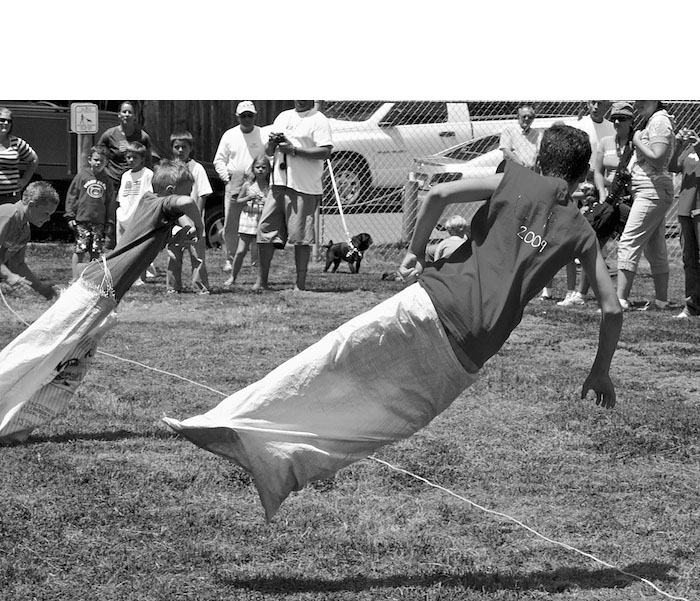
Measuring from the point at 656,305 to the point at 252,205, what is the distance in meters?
4.28

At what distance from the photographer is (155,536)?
435cm

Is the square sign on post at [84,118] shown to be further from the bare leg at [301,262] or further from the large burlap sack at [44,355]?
the large burlap sack at [44,355]

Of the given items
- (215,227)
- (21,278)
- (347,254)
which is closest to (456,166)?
(347,254)

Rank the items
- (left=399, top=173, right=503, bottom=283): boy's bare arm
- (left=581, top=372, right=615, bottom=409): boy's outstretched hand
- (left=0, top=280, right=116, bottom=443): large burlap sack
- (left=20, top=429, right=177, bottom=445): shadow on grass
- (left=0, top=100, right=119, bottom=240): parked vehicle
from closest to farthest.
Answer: (left=399, top=173, right=503, bottom=283): boy's bare arm
(left=581, top=372, right=615, bottom=409): boy's outstretched hand
(left=0, top=280, right=116, bottom=443): large burlap sack
(left=20, top=429, right=177, bottom=445): shadow on grass
(left=0, top=100, right=119, bottom=240): parked vehicle

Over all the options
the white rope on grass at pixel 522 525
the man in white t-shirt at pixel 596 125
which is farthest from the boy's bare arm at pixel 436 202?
the man in white t-shirt at pixel 596 125

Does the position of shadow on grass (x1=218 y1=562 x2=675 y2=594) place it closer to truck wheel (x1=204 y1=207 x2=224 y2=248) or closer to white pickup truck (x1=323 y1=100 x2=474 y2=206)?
white pickup truck (x1=323 y1=100 x2=474 y2=206)

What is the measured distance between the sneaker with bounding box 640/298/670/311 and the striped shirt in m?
6.34

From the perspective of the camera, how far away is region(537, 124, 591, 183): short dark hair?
399cm

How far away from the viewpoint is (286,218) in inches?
448

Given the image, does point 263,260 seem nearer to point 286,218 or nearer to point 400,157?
point 286,218

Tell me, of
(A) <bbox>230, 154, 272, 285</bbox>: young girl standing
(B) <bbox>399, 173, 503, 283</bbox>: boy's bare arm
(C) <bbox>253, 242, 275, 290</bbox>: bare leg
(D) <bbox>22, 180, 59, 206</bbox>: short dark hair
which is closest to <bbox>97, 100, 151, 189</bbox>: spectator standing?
(A) <bbox>230, 154, 272, 285</bbox>: young girl standing

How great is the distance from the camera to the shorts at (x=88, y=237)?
11.4 metres

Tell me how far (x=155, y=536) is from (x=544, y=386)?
3404 mm

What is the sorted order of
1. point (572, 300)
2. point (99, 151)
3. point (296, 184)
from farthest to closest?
1. point (99, 151)
2. point (296, 184)
3. point (572, 300)
